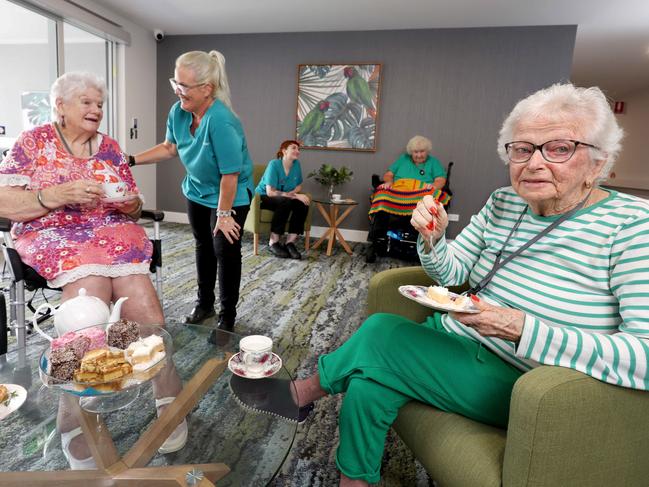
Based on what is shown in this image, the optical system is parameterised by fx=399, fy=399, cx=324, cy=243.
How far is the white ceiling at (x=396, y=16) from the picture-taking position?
3.67 metres

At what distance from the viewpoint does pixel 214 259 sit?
7.36ft

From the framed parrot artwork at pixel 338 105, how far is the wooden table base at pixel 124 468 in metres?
4.19

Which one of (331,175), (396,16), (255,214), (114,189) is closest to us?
(114,189)

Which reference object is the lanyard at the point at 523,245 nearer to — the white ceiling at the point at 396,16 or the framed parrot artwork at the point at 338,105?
the white ceiling at the point at 396,16

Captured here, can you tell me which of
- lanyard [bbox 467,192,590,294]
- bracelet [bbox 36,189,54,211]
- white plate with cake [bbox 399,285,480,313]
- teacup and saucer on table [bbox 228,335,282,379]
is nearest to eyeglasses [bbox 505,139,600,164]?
lanyard [bbox 467,192,590,294]

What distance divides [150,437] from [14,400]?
0.32 metres

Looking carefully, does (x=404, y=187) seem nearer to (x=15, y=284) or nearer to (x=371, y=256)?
(x=371, y=256)

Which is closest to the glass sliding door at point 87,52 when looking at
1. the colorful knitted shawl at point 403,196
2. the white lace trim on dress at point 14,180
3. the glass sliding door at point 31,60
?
the glass sliding door at point 31,60

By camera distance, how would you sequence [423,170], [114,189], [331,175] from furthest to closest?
1. [331,175]
2. [423,170]
3. [114,189]

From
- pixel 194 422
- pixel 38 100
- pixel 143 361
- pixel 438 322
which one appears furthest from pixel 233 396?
pixel 38 100

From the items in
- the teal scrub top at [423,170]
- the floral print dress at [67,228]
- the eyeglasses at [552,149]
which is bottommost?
the floral print dress at [67,228]

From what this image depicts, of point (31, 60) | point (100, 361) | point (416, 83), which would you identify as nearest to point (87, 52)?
point (31, 60)

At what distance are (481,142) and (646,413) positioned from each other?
164 inches

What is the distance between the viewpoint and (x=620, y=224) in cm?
90
